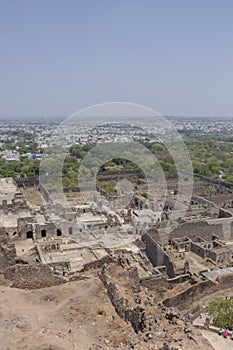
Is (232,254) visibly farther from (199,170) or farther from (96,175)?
(199,170)

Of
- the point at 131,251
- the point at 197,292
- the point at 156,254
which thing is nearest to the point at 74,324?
the point at 197,292

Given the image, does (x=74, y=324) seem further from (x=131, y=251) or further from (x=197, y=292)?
(x=131, y=251)

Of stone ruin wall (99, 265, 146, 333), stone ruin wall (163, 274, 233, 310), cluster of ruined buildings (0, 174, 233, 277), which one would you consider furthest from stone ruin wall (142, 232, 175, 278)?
stone ruin wall (99, 265, 146, 333)

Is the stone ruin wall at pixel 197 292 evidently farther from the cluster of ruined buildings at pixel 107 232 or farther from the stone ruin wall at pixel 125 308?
the stone ruin wall at pixel 125 308

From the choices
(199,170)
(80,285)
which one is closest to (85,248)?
(80,285)

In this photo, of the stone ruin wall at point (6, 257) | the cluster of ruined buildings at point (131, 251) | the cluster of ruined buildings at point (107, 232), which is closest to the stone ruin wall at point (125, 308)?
the cluster of ruined buildings at point (131, 251)

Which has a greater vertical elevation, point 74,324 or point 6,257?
point 74,324

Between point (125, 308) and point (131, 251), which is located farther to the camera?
point (131, 251)

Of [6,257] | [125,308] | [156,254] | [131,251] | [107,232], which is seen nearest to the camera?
[125,308]

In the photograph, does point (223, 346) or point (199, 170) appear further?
point (199, 170)

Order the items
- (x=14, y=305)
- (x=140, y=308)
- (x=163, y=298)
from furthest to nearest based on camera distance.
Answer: (x=163, y=298), (x=14, y=305), (x=140, y=308)

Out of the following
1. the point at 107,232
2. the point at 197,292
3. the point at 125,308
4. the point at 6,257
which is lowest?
the point at 107,232
